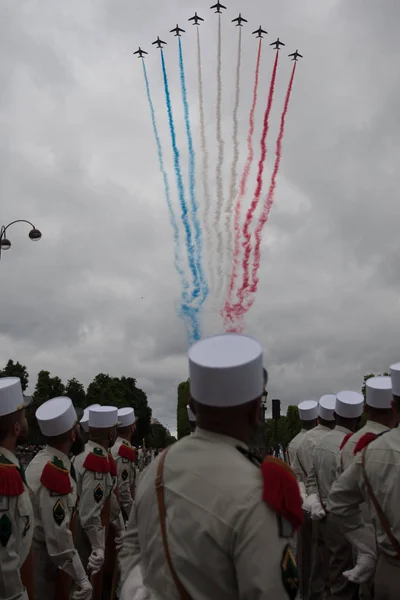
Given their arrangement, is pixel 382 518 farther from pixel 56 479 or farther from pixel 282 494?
pixel 56 479

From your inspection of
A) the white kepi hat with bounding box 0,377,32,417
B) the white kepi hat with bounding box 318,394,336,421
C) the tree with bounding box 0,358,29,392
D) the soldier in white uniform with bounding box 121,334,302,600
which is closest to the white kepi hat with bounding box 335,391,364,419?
the white kepi hat with bounding box 318,394,336,421

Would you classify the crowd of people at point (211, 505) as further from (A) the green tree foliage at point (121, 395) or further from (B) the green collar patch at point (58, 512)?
(A) the green tree foliage at point (121, 395)

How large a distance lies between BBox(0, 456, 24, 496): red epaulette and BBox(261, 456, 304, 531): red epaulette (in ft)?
8.77

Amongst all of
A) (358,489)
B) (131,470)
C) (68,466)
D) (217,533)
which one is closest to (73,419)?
(68,466)

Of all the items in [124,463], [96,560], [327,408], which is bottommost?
[96,560]

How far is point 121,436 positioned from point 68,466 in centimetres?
504

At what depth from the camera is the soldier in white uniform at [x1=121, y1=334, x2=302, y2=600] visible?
2.32 meters

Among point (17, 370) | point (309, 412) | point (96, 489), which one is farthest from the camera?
point (17, 370)

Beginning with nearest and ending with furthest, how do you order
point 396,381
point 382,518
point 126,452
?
point 382,518, point 396,381, point 126,452

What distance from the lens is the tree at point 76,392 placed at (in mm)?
73438

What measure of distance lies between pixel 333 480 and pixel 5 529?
16.2ft

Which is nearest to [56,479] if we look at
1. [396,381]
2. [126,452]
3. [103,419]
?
[103,419]

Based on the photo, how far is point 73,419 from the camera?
20.6 ft

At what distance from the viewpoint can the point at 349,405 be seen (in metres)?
7.97
